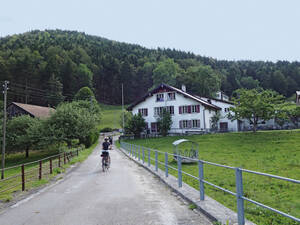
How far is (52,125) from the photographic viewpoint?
34781 mm

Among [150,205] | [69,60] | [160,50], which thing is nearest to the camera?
[150,205]

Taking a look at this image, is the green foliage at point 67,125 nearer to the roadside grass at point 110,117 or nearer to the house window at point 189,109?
the house window at point 189,109

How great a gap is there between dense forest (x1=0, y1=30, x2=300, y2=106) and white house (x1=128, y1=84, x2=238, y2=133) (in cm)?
3937

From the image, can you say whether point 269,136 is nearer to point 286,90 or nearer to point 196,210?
point 196,210

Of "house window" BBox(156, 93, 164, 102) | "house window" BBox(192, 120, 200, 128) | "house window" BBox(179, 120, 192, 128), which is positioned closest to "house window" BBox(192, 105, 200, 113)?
"house window" BBox(192, 120, 200, 128)

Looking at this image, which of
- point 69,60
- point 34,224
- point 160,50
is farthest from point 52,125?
point 160,50

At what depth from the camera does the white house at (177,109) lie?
46375 millimetres

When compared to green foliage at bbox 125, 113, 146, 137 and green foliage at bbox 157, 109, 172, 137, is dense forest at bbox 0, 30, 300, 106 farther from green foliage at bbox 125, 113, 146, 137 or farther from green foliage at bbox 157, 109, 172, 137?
green foliage at bbox 125, 113, 146, 137

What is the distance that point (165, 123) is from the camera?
45.7 m

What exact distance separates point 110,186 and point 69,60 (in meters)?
95.9

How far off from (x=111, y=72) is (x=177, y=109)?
247 feet

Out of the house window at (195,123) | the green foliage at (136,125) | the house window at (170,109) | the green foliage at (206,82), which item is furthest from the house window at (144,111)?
the green foliage at (206,82)

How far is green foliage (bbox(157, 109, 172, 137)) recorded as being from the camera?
1804 inches

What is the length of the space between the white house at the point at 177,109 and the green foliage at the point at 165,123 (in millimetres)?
2260
